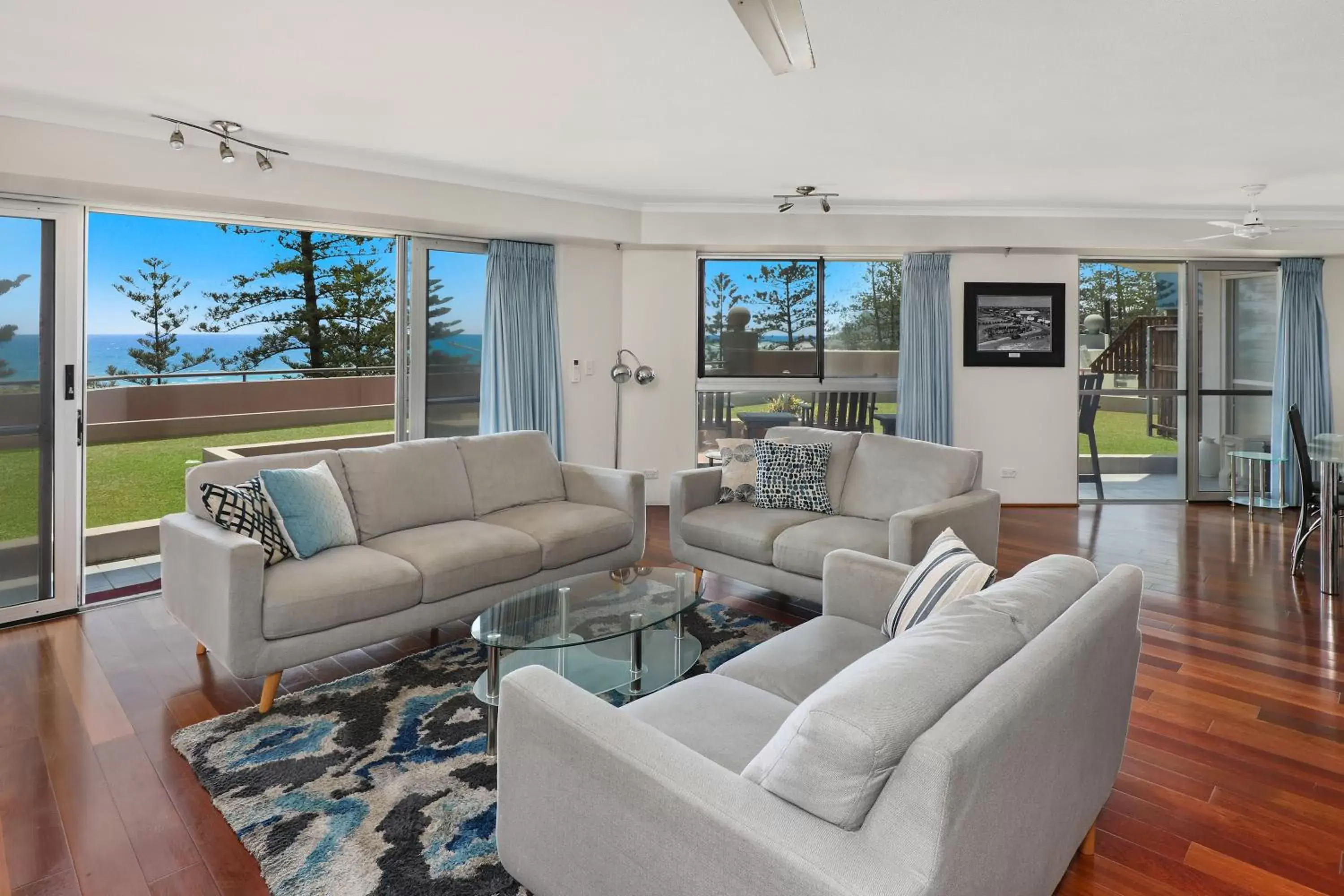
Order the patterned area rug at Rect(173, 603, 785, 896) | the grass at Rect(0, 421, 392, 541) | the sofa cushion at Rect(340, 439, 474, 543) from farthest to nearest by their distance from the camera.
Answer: the grass at Rect(0, 421, 392, 541), the sofa cushion at Rect(340, 439, 474, 543), the patterned area rug at Rect(173, 603, 785, 896)

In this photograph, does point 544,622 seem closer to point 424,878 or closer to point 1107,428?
point 424,878

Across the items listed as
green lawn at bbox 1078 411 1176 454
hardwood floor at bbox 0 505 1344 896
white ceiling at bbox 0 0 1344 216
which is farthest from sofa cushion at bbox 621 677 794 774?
green lawn at bbox 1078 411 1176 454

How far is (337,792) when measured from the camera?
7.80 feet

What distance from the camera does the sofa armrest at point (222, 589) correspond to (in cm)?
285

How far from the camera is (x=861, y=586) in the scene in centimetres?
276

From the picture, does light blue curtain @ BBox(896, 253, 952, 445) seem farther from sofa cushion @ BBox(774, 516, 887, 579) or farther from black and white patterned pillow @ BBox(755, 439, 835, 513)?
sofa cushion @ BBox(774, 516, 887, 579)

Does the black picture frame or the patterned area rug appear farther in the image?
the black picture frame

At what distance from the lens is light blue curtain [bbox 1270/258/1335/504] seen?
6.82 m

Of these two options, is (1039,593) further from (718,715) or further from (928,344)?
(928,344)

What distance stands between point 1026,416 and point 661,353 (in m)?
3.17

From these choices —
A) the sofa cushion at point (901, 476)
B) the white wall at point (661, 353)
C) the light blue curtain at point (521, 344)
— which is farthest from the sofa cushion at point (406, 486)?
the white wall at point (661, 353)

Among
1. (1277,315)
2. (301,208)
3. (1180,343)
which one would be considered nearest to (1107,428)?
(1180,343)

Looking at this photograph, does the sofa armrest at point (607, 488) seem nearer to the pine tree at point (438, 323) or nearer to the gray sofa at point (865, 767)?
the pine tree at point (438, 323)

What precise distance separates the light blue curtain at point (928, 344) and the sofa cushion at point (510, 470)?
133 inches
